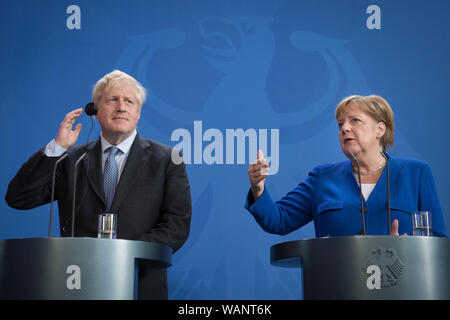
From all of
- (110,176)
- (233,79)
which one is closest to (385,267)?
(110,176)

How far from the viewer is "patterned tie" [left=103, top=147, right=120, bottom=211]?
2691 mm

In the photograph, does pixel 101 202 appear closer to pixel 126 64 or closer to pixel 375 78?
pixel 126 64

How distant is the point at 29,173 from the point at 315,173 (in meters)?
1.43

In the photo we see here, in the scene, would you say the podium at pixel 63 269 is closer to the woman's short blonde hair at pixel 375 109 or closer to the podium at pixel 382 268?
the podium at pixel 382 268

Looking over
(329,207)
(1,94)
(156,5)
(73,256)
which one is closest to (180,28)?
(156,5)

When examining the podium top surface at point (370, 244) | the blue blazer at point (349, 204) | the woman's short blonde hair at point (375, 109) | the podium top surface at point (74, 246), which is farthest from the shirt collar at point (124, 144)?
the podium top surface at point (370, 244)

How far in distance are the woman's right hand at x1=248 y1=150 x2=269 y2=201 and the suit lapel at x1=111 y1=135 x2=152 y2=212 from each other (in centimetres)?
58

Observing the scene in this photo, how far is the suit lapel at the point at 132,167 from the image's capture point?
2646 millimetres

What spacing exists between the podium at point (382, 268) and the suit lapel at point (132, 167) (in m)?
1.07

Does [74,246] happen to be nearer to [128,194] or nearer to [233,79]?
[128,194]

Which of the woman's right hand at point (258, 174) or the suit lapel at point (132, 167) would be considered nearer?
the woman's right hand at point (258, 174)
